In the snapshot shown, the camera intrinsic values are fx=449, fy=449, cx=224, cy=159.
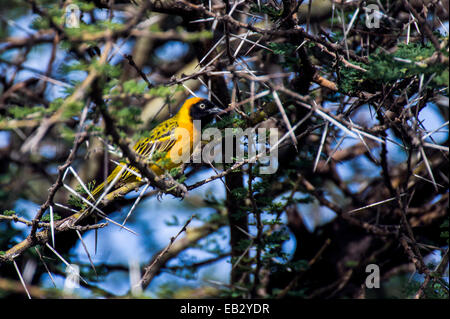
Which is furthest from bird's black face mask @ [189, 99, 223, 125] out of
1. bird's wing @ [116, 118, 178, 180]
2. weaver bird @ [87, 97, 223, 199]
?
bird's wing @ [116, 118, 178, 180]

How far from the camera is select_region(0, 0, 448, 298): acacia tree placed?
262 cm

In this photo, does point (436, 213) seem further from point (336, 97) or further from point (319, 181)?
point (336, 97)

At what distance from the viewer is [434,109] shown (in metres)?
5.62

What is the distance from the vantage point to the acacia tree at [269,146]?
2.62 meters

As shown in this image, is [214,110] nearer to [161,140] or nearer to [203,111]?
[203,111]

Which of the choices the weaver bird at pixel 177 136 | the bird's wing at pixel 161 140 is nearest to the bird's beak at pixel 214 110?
the weaver bird at pixel 177 136

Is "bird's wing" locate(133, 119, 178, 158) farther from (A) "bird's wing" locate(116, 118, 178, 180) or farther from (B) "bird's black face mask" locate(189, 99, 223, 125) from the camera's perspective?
(B) "bird's black face mask" locate(189, 99, 223, 125)

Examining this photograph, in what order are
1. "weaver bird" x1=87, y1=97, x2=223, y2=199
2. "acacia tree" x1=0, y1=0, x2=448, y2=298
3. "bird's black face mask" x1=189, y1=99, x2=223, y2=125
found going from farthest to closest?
"bird's black face mask" x1=189, y1=99, x2=223, y2=125, "weaver bird" x1=87, y1=97, x2=223, y2=199, "acacia tree" x1=0, y1=0, x2=448, y2=298

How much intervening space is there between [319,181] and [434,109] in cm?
172

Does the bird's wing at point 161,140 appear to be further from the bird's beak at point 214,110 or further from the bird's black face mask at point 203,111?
the bird's beak at point 214,110

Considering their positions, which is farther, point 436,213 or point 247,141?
point 436,213

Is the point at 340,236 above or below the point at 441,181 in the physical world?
below

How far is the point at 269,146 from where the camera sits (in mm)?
4047
